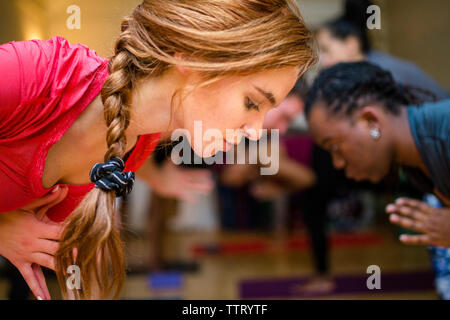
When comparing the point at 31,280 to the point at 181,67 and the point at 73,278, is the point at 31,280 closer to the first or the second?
the point at 73,278

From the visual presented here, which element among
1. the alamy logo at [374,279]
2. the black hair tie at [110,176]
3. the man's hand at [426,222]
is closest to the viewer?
the black hair tie at [110,176]

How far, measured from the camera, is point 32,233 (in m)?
0.73

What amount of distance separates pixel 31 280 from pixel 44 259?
0.18 feet

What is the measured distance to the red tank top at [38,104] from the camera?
643 mm

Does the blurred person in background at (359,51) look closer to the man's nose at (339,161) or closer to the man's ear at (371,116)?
the man's ear at (371,116)

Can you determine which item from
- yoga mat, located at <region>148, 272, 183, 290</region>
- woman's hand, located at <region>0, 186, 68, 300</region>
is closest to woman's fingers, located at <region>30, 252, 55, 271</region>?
woman's hand, located at <region>0, 186, 68, 300</region>

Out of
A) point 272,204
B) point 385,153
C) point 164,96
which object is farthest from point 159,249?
point 164,96

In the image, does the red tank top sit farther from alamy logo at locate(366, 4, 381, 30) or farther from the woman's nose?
alamy logo at locate(366, 4, 381, 30)

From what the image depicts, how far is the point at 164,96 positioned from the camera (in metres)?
0.72

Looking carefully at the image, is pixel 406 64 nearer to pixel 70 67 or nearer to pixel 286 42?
pixel 286 42

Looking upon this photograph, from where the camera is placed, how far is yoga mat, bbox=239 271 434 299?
5.18 feet

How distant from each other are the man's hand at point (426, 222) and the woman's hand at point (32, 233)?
25.6 inches

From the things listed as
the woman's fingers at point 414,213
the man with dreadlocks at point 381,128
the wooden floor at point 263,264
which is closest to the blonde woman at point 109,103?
the man with dreadlocks at point 381,128

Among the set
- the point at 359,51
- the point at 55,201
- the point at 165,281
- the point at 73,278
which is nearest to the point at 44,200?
the point at 55,201
